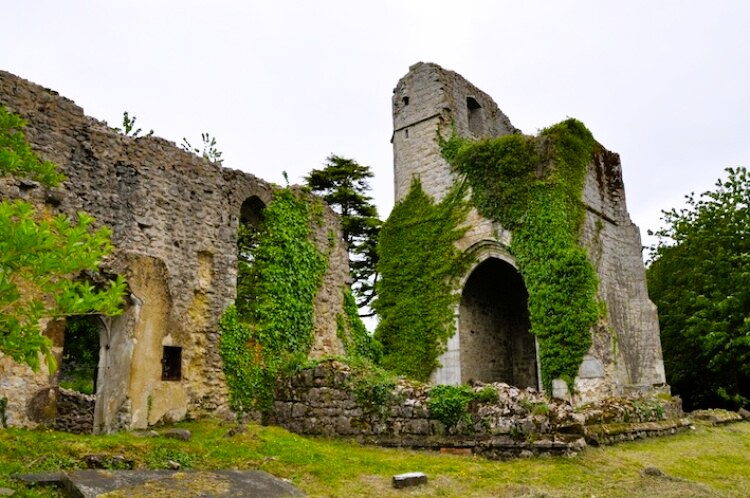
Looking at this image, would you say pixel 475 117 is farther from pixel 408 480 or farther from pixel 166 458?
pixel 166 458

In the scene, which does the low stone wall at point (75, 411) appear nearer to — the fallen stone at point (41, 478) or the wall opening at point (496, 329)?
the fallen stone at point (41, 478)

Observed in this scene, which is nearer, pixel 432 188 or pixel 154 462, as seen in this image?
pixel 154 462

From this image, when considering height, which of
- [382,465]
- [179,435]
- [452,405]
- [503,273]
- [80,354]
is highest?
[503,273]

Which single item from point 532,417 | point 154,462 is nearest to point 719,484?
point 532,417

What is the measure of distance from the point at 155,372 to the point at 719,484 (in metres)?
7.70

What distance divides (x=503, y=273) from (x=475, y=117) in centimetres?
514

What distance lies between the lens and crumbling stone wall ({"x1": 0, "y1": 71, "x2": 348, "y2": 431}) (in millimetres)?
8938

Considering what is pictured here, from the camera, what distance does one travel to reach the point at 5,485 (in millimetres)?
4684

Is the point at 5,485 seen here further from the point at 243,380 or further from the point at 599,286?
the point at 599,286

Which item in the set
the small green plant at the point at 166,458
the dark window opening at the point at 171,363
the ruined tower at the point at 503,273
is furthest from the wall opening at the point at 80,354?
the small green plant at the point at 166,458

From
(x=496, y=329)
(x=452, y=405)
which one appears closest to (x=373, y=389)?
(x=452, y=405)

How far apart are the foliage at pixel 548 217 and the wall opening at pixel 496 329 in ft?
5.54

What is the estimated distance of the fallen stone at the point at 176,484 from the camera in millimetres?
5051

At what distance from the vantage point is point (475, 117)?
19.6 meters
